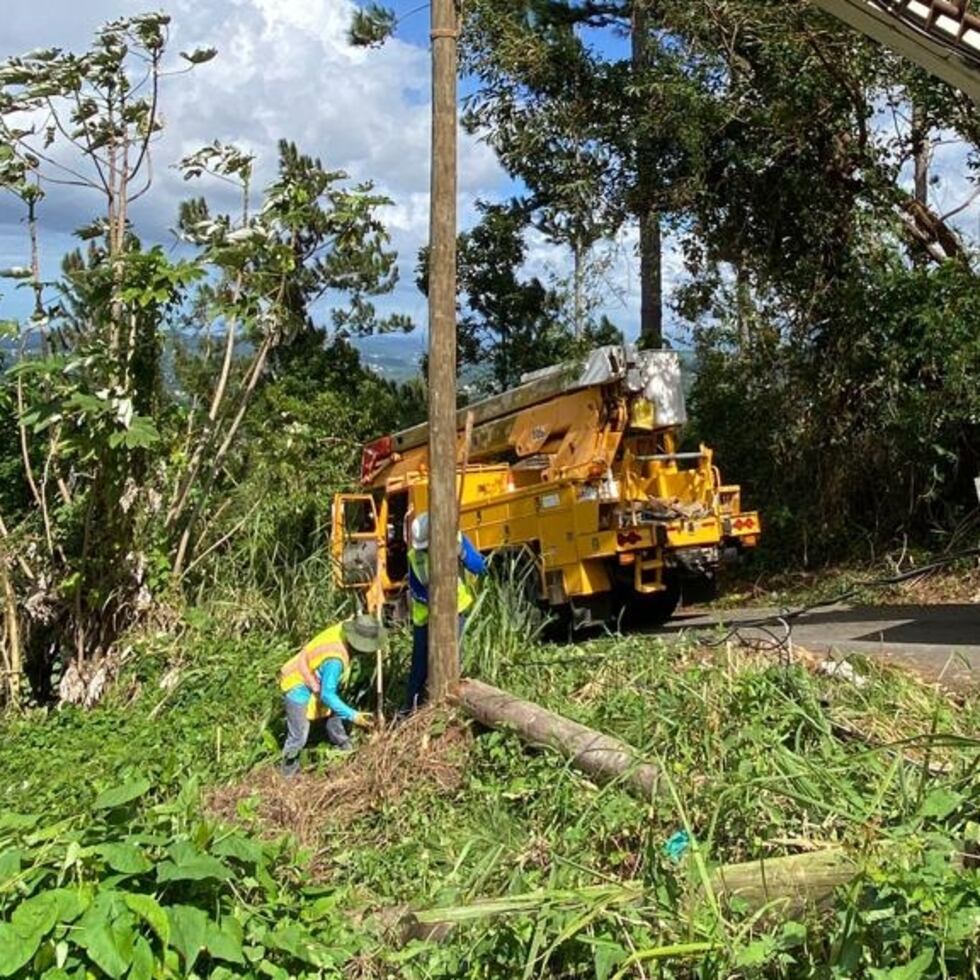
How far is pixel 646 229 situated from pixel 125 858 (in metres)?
15.8

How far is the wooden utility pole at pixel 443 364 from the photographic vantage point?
7527 millimetres

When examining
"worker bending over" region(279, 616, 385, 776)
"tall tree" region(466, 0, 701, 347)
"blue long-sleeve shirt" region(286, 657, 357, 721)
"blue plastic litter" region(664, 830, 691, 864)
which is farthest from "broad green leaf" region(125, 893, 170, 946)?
"tall tree" region(466, 0, 701, 347)

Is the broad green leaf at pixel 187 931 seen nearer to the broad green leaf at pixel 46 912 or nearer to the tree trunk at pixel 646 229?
the broad green leaf at pixel 46 912

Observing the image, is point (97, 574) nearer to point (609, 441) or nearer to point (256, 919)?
point (609, 441)

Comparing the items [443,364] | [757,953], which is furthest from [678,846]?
[443,364]

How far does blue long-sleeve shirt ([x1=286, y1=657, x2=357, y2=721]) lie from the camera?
738 cm

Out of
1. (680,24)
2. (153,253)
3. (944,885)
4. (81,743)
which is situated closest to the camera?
(944,885)

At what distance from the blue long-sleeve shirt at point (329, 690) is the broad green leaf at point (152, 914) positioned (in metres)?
3.50

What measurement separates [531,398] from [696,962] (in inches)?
400

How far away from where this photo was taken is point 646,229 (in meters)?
18.5

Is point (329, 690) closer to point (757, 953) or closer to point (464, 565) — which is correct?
point (464, 565)

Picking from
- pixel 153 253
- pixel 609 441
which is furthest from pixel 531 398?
pixel 153 253

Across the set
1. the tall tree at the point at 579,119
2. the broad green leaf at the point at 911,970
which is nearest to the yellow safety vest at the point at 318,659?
the broad green leaf at the point at 911,970

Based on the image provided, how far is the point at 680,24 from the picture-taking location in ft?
54.5
